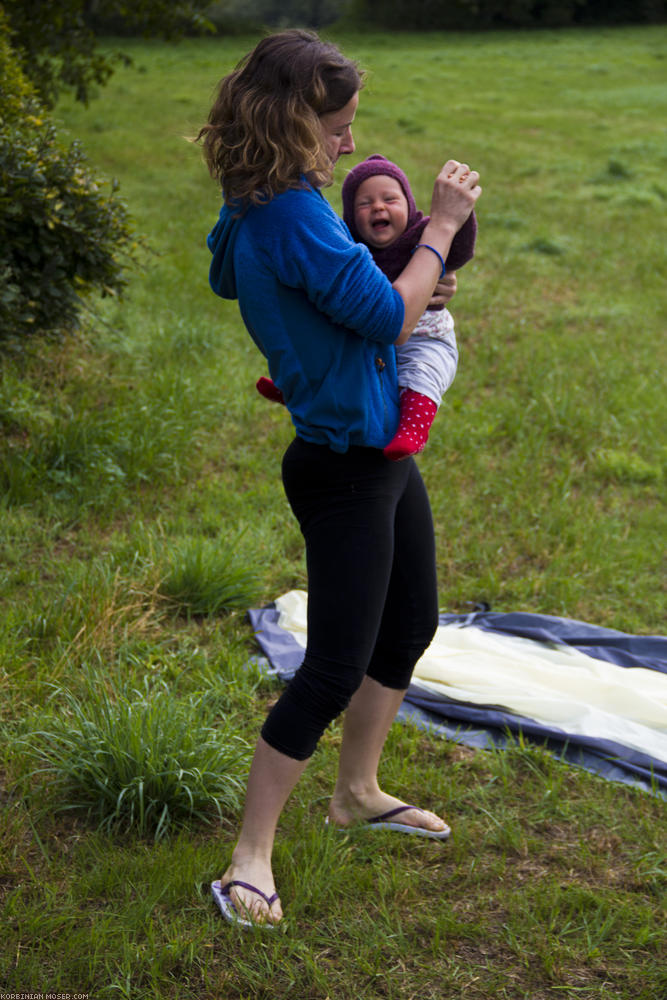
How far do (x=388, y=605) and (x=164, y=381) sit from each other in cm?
333

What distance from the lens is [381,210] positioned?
2.28 m

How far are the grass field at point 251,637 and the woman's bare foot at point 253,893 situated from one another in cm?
4

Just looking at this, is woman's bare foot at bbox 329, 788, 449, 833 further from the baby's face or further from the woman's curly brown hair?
the woman's curly brown hair

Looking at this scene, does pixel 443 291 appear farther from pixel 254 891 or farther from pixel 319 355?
pixel 254 891

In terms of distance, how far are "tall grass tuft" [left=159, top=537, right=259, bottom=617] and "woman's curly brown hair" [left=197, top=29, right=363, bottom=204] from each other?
2.01 metres

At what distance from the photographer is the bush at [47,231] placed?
177 inches

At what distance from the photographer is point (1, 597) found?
371 cm

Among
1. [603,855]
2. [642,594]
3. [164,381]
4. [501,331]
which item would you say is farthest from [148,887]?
[501,331]

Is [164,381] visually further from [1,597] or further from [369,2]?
[369,2]

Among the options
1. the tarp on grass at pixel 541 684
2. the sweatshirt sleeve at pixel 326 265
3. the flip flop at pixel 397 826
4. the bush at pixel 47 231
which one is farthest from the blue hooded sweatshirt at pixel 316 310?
the bush at pixel 47 231

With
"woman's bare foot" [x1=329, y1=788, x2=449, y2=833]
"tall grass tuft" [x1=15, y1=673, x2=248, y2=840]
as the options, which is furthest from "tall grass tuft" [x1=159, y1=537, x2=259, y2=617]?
"woman's bare foot" [x1=329, y1=788, x2=449, y2=833]

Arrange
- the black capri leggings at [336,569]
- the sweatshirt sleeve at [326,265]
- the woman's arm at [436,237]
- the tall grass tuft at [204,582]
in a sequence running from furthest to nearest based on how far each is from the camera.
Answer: the tall grass tuft at [204,582] < the black capri leggings at [336,569] < the woman's arm at [436,237] < the sweatshirt sleeve at [326,265]

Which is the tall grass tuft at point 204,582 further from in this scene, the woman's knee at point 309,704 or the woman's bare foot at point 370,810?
the woman's knee at point 309,704

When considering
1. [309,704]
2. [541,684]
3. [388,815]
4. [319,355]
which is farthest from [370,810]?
[319,355]
